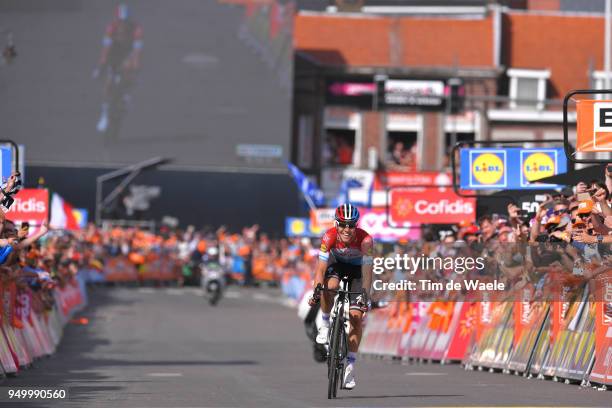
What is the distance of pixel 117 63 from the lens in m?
72.6

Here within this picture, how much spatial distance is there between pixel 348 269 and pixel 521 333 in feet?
13.8

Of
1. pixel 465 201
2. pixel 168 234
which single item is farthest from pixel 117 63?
pixel 465 201

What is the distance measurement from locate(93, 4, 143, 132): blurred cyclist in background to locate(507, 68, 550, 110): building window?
1907 centimetres

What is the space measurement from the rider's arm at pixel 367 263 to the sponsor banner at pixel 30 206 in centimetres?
880

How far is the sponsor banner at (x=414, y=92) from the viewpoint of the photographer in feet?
251

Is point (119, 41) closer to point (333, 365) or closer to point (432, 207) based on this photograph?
point (432, 207)

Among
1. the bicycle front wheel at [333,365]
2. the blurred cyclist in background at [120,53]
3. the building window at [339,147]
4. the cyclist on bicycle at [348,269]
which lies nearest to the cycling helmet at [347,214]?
the cyclist on bicycle at [348,269]

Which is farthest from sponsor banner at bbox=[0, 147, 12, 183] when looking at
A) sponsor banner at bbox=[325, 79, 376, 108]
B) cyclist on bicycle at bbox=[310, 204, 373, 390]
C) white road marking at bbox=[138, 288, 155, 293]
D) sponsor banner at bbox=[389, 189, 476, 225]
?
sponsor banner at bbox=[325, 79, 376, 108]

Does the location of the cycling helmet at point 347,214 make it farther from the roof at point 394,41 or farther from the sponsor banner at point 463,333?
the roof at point 394,41

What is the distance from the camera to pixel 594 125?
15.4 metres

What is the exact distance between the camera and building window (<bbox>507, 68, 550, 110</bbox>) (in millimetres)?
77188

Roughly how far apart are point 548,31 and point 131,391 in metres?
64.5

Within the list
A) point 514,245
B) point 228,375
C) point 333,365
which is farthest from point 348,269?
point 228,375

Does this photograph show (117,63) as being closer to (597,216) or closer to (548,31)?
(548,31)
